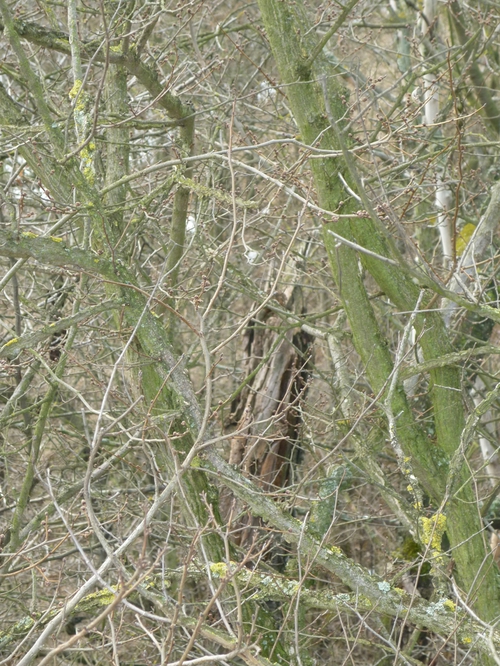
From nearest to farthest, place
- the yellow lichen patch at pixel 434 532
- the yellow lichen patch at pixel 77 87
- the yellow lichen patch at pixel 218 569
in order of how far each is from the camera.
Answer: the yellow lichen patch at pixel 77 87
the yellow lichen patch at pixel 218 569
the yellow lichen patch at pixel 434 532

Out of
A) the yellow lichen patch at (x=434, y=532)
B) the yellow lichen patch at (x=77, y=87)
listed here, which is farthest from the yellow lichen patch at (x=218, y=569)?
the yellow lichen patch at (x=77, y=87)

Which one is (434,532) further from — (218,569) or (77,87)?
(77,87)

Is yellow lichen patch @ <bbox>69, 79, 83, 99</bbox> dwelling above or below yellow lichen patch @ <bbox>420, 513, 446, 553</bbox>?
above

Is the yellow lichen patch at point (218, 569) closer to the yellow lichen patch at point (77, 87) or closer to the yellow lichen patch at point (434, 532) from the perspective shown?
the yellow lichen patch at point (434, 532)

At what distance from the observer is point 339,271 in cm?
458

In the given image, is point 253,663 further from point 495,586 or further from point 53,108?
point 53,108

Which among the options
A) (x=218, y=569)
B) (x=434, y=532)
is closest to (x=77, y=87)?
(x=218, y=569)

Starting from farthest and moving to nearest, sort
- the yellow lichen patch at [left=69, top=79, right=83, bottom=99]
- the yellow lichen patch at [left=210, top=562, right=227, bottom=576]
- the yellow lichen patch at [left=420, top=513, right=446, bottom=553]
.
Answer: the yellow lichen patch at [left=420, top=513, right=446, bottom=553]
the yellow lichen patch at [left=210, top=562, right=227, bottom=576]
the yellow lichen patch at [left=69, top=79, right=83, bottom=99]

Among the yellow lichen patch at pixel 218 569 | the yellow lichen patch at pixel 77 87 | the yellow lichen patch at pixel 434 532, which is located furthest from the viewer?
the yellow lichen patch at pixel 434 532

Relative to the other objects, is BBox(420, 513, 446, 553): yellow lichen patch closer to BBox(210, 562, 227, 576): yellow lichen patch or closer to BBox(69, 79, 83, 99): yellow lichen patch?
BBox(210, 562, 227, 576): yellow lichen patch

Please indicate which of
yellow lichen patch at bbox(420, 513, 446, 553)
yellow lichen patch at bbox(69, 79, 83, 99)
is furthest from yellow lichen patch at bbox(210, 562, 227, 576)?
yellow lichen patch at bbox(69, 79, 83, 99)

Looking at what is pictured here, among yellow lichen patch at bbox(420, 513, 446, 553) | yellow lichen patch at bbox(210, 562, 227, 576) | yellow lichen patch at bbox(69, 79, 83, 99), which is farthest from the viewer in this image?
yellow lichen patch at bbox(420, 513, 446, 553)

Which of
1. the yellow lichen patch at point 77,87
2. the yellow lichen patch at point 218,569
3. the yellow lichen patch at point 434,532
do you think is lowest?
the yellow lichen patch at point 434,532

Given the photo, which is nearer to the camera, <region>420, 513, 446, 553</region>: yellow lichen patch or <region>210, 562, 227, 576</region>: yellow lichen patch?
<region>210, 562, 227, 576</region>: yellow lichen patch
